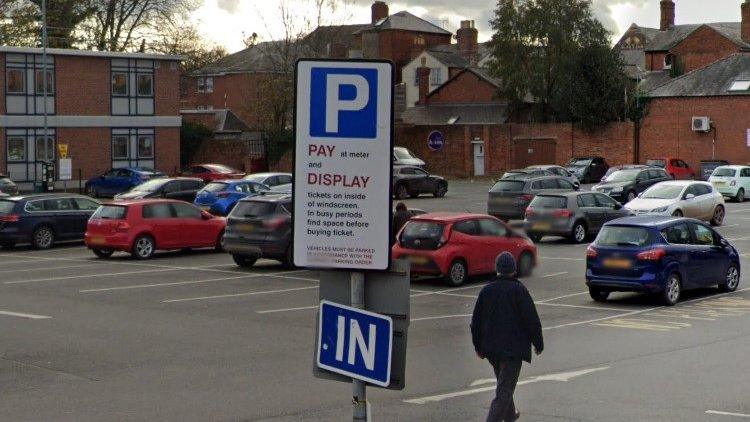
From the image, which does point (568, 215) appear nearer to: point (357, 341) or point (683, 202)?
point (683, 202)

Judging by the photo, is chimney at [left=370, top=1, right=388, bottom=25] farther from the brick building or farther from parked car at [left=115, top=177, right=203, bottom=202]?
parked car at [left=115, top=177, right=203, bottom=202]

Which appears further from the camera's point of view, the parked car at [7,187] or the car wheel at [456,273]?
the parked car at [7,187]

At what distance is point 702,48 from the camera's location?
7881cm

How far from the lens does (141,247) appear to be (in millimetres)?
28500

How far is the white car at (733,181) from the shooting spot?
4566 cm

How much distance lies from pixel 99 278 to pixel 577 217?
13111 millimetres

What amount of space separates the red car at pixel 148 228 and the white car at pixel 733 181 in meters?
24.0

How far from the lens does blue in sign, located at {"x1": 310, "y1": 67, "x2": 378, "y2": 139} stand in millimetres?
5473

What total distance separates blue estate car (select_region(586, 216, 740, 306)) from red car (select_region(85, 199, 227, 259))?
1221 cm

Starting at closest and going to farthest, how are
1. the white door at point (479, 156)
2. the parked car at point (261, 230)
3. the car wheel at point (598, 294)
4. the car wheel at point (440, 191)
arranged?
the car wheel at point (598, 294), the parked car at point (261, 230), the car wheel at point (440, 191), the white door at point (479, 156)

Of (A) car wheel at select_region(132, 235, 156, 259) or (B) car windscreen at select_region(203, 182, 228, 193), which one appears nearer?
(A) car wheel at select_region(132, 235, 156, 259)

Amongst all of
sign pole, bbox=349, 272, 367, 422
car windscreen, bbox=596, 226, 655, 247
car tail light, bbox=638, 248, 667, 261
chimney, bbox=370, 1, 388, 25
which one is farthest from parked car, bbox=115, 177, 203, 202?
chimney, bbox=370, 1, 388, 25

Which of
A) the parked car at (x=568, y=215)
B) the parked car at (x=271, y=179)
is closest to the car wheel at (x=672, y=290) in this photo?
the parked car at (x=568, y=215)

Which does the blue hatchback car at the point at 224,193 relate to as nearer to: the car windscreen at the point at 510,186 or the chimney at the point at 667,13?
the car windscreen at the point at 510,186
